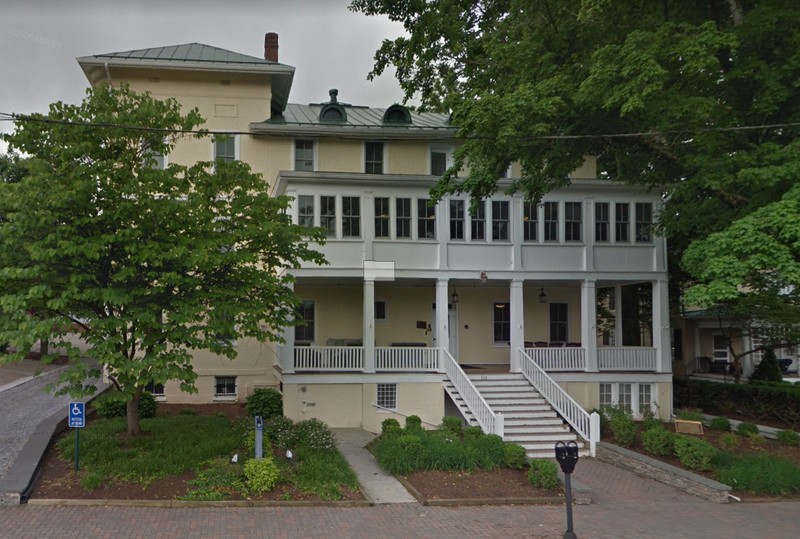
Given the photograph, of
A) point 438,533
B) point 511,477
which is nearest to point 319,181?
point 511,477

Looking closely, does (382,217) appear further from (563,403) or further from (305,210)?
(563,403)

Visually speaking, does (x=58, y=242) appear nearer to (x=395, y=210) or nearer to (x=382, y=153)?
(x=395, y=210)

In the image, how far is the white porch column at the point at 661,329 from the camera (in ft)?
61.3

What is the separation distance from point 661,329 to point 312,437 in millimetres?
12127

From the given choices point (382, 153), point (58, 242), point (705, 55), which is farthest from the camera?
point (382, 153)

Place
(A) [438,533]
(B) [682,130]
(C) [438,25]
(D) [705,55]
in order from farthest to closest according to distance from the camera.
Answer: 1. (C) [438,25]
2. (B) [682,130]
3. (D) [705,55]
4. (A) [438,533]

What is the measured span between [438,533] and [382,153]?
48.2 feet

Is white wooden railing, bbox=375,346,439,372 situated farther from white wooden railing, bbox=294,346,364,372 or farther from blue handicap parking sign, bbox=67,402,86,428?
blue handicap parking sign, bbox=67,402,86,428

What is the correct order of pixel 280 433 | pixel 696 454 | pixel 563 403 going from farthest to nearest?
1. pixel 563 403
2. pixel 280 433
3. pixel 696 454

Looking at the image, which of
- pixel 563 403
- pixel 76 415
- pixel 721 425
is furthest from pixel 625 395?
pixel 76 415

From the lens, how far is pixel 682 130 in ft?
41.1

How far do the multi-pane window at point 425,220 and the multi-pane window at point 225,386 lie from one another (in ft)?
27.9

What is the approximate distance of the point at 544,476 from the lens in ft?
35.8

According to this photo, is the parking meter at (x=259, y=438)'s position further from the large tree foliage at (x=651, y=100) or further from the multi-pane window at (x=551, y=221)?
the multi-pane window at (x=551, y=221)
